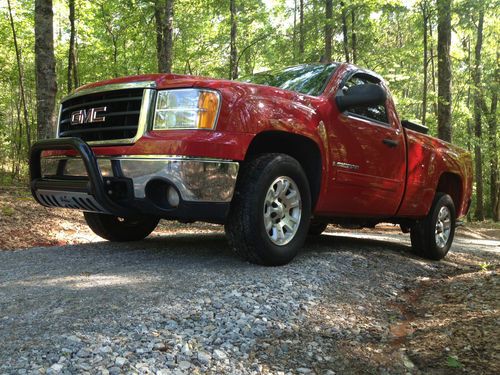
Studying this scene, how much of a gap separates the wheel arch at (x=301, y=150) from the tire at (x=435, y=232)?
2341 millimetres

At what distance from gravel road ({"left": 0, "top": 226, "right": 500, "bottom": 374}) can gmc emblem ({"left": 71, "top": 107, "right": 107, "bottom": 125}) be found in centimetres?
124

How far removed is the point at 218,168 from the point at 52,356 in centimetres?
177

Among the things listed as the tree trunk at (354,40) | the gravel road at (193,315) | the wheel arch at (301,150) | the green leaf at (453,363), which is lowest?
the green leaf at (453,363)

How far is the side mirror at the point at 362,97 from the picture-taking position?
407cm

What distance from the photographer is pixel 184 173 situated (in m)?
3.20

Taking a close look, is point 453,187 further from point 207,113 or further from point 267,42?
point 267,42

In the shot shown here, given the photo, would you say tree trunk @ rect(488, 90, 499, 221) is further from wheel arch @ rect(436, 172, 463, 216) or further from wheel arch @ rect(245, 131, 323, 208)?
wheel arch @ rect(245, 131, 323, 208)

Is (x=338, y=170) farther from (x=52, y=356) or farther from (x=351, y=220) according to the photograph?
(x=52, y=356)

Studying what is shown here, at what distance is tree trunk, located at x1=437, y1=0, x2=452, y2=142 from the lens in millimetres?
13625

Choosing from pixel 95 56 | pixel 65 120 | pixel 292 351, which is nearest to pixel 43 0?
pixel 65 120

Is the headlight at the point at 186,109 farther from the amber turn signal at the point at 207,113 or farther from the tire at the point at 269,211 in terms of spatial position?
the tire at the point at 269,211

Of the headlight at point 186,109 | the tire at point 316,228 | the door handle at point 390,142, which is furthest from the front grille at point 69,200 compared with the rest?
the tire at point 316,228

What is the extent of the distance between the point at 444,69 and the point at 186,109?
43.1 feet

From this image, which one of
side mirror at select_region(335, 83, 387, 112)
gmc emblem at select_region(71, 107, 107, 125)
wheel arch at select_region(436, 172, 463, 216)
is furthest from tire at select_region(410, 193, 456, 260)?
gmc emblem at select_region(71, 107, 107, 125)
